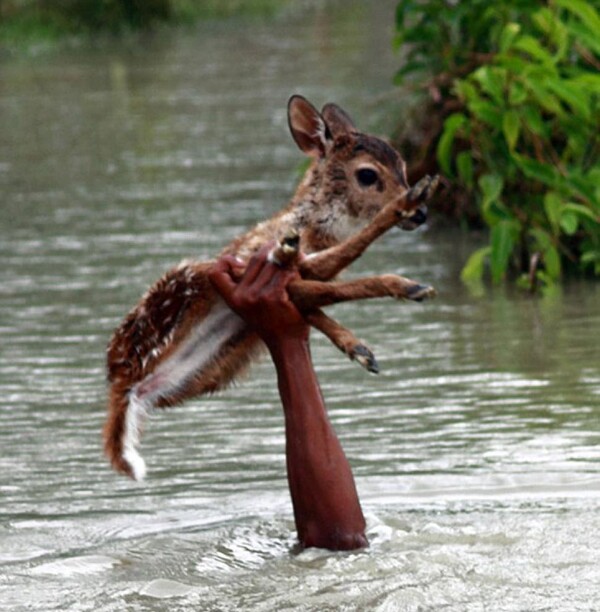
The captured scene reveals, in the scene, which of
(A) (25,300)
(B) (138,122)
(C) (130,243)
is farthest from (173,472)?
(B) (138,122)

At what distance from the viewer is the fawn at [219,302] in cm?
546

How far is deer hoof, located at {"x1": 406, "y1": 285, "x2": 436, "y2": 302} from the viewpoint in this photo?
4613 mm

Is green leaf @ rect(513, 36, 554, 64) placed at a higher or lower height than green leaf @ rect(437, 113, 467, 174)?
higher

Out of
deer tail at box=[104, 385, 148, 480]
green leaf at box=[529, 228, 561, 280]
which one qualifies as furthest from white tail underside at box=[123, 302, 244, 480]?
green leaf at box=[529, 228, 561, 280]

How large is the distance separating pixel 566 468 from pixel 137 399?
166 centimetres

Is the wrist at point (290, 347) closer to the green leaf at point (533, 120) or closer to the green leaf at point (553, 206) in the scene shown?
the green leaf at point (553, 206)

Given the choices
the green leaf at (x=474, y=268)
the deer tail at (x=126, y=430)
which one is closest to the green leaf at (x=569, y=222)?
the green leaf at (x=474, y=268)

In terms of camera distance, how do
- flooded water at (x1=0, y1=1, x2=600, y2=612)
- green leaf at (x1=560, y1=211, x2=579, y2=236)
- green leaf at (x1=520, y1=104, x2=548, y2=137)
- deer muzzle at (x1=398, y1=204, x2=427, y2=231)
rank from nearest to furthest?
deer muzzle at (x1=398, y1=204, x2=427, y2=231) → flooded water at (x1=0, y1=1, x2=600, y2=612) → green leaf at (x1=560, y1=211, x2=579, y2=236) → green leaf at (x1=520, y1=104, x2=548, y2=137)

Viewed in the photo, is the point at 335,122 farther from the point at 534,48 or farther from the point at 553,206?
the point at 553,206

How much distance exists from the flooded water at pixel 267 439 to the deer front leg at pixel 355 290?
0.80m

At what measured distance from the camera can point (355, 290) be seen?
4855mm

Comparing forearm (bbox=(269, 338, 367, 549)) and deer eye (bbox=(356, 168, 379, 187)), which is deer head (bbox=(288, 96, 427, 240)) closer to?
deer eye (bbox=(356, 168, 379, 187))

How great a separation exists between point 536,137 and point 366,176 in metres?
Answer: 3.91

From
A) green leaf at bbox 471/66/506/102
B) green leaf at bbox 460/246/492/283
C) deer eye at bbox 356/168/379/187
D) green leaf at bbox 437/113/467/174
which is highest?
deer eye at bbox 356/168/379/187
